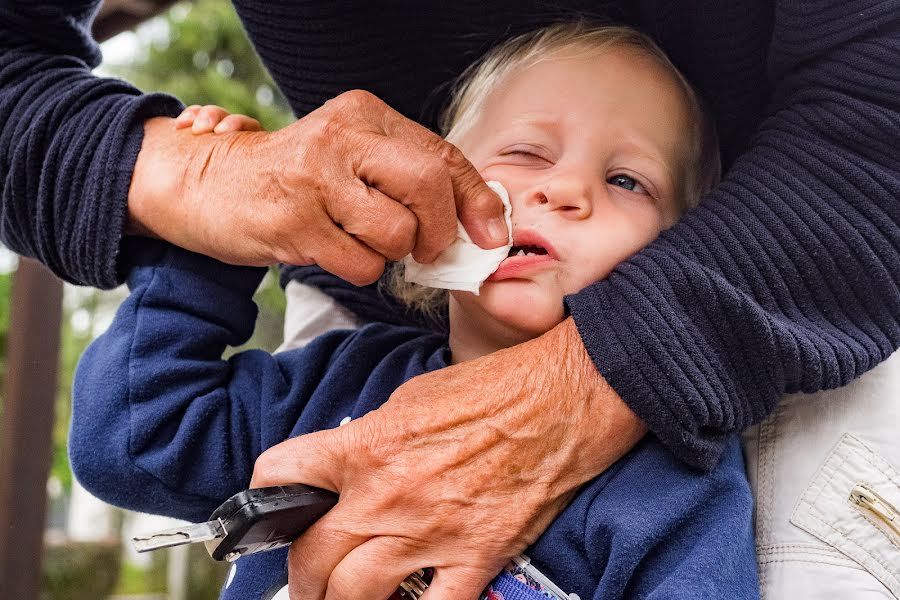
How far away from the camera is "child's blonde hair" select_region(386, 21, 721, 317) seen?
136cm

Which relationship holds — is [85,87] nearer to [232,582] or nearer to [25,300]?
[232,582]

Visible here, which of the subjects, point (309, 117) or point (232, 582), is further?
point (232, 582)

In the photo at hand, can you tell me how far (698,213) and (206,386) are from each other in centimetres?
70

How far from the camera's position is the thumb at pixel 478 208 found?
1.08 meters

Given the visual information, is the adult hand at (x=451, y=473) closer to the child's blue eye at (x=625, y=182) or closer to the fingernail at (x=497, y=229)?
the fingernail at (x=497, y=229)

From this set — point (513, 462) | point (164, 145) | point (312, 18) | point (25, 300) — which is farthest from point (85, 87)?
point (25, 300)

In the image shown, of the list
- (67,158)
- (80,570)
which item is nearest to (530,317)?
(67,158)

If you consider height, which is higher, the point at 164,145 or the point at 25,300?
the point at 164,145

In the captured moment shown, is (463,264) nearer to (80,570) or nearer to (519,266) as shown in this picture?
(519,266)

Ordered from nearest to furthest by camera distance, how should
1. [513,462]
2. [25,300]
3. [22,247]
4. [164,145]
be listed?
[513,462] → [164,145] → [22,247] → [25,300]

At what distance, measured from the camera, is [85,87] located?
1.33 m

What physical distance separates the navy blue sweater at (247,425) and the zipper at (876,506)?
0.12m

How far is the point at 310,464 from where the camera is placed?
3.26 ft

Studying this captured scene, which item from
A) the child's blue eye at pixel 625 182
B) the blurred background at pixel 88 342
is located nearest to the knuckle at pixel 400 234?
the child's blue eye at pixel 625 182
